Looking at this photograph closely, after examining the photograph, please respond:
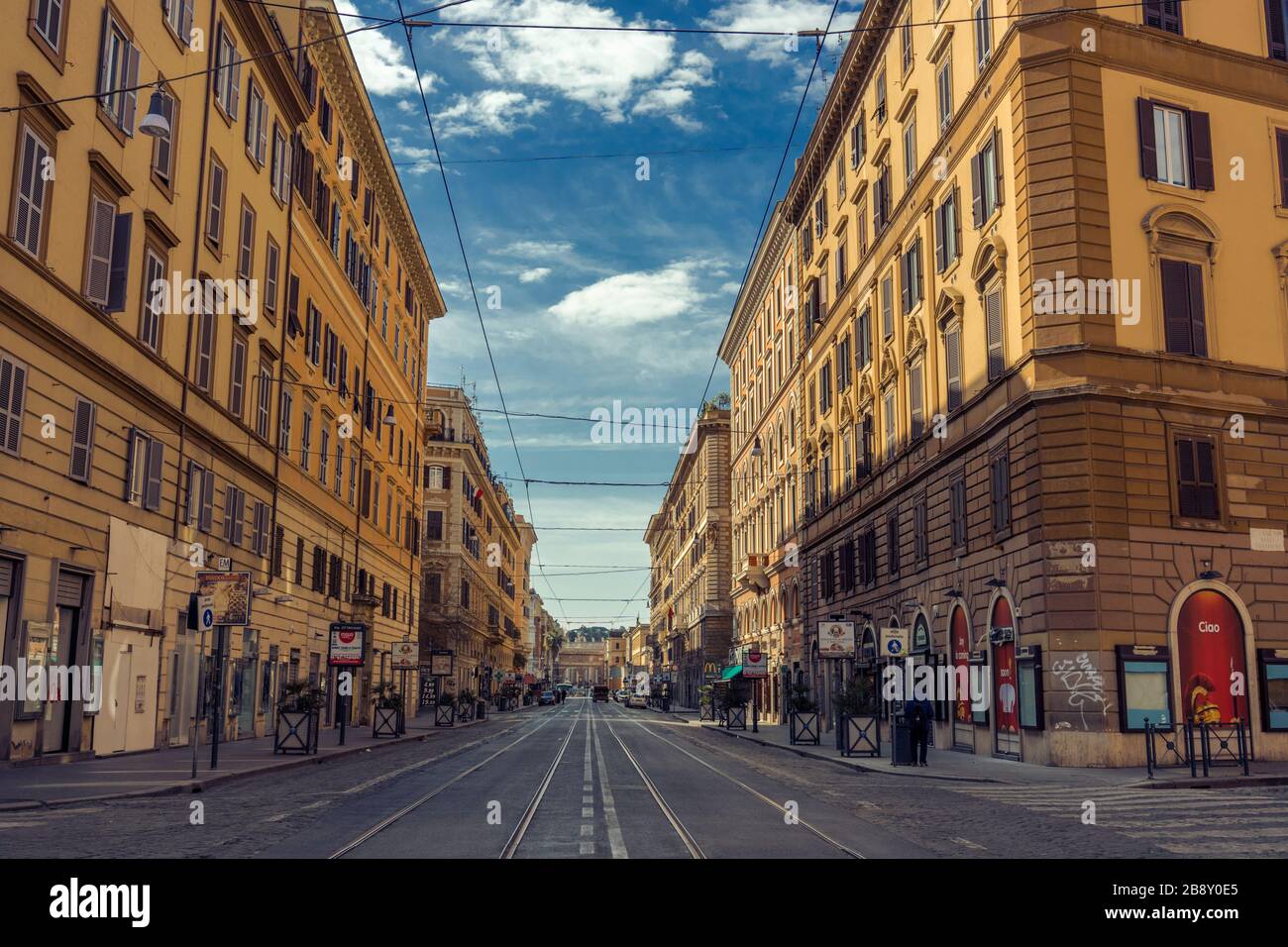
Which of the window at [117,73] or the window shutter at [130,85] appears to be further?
the window shutter at [130,85]

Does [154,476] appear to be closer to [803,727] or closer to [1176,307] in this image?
[803,727]

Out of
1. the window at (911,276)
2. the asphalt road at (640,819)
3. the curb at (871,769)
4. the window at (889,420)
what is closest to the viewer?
the asphalt road at (640,819)

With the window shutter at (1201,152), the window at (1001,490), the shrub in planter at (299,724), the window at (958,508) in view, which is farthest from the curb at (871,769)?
the window shutter at (1201,152)

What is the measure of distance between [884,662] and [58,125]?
2775cm

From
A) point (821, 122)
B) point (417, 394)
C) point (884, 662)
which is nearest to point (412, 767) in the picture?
point (884, 662)

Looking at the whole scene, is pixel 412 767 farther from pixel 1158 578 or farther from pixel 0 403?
pixel 1158 578

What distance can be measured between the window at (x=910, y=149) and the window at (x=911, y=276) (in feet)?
7.02

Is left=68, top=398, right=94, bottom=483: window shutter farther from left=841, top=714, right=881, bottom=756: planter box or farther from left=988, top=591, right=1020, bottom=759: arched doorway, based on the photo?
left=988, top=591, right=1020, bottom=759: arched doorway

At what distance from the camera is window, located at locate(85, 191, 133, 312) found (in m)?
22.3

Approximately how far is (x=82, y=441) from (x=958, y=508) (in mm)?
20426

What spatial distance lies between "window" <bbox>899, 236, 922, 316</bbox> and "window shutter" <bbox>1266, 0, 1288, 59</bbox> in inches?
387

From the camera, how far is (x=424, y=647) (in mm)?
77562

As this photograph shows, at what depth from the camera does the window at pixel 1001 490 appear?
26.7 metres

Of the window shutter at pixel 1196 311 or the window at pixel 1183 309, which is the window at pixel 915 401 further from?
the window shutter at pixel 1196 311
